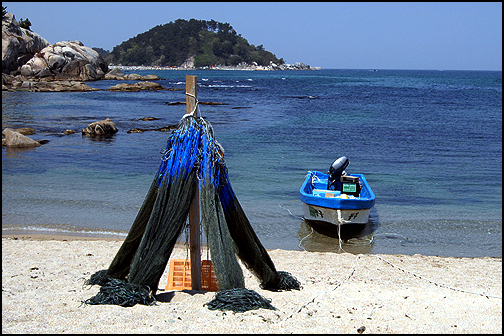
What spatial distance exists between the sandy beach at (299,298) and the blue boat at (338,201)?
59.2 inches

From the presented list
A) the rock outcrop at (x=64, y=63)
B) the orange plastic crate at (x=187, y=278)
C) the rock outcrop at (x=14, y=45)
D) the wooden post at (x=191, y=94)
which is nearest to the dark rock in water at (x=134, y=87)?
the rock outcrop at (x=64, y=63)

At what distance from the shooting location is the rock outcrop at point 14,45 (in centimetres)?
5569

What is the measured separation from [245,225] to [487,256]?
238 inches

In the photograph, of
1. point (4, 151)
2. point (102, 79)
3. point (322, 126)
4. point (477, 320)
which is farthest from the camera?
point (102, 79)

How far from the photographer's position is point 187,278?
19.6 ft

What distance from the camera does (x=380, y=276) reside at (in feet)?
23.9

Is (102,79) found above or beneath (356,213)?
above

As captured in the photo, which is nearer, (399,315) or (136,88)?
(399,315)

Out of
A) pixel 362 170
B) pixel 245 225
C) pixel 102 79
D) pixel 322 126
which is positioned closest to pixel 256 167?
pixel 362 170

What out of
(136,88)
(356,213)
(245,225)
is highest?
(136,88)

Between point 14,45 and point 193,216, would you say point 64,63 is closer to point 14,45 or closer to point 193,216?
point 14,45

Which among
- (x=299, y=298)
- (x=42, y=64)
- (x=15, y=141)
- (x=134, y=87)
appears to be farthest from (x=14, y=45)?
(x=299, y=298)

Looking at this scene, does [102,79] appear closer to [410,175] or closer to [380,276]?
[410,175]

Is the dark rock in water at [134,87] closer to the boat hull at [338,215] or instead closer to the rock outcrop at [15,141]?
the rock outcrop at [15,141]
